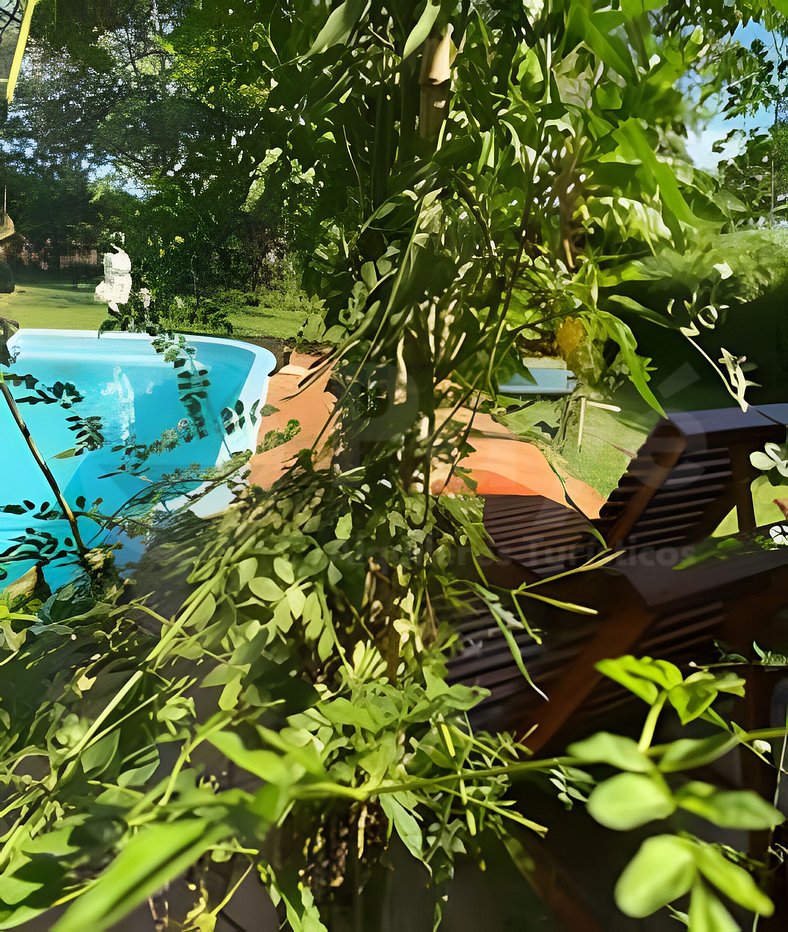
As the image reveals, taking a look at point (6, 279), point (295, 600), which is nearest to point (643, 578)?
point (295, 600)

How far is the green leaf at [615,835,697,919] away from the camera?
12 cm

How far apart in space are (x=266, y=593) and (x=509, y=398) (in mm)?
215

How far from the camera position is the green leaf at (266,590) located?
1.09 ft

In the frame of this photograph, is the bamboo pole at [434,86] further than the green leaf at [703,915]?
Yes

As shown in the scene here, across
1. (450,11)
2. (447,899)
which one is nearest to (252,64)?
(450,11)

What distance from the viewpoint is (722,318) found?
0.44 meters

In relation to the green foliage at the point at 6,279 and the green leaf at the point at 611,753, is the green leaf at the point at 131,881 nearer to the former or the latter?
the green leaf at the point at 611,753

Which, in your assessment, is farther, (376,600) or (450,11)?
(376,600)

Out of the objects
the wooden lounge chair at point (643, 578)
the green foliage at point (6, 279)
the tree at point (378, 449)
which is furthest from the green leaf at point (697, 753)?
the green foliage at point (6, 279)

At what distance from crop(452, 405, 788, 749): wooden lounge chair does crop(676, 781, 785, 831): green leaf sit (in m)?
0.33

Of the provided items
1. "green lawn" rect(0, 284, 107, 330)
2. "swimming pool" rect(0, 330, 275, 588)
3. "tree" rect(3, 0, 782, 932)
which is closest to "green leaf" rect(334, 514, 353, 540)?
"tree" rect(3, 0, 782, 932)

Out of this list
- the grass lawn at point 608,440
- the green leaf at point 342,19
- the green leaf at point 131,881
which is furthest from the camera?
the grass lawn at point 608,440

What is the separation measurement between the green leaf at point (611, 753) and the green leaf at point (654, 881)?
0.02 metres

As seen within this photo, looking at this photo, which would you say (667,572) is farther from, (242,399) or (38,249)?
(38,249)
